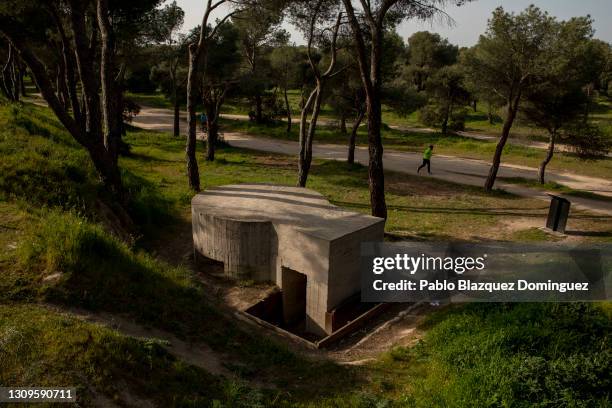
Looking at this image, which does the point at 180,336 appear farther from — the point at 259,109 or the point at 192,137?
the point at 259,109

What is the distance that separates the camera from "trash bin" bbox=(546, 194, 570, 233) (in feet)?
50.2

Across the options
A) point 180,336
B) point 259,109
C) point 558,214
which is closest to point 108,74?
point 180,336

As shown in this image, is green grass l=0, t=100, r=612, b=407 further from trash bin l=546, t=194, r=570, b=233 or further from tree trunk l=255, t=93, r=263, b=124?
tree trunk l=255, t=93, r=263, b=124

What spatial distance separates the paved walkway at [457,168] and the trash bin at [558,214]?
4551 mm

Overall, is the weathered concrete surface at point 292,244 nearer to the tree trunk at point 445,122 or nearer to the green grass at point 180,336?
the green grass at point 180,336

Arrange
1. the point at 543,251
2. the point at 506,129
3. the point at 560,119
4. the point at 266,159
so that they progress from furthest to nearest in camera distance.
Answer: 1. the point at 266,159
2. the point at 560,119
3. the point at 506,129
4. the point at 543,251

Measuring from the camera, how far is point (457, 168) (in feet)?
91.9

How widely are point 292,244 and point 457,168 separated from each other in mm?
19387

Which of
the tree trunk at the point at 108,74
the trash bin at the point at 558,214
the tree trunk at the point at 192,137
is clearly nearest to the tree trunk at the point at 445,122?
the trash bin at the point at 558,214

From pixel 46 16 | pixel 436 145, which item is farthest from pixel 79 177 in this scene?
pixel 436 145

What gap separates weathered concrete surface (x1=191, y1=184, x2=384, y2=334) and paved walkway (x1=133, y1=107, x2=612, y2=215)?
43.2ft

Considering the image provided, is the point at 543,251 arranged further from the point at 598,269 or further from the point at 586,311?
the point at 586,311

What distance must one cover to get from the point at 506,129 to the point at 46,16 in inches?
864

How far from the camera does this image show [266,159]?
2906 centimetres
